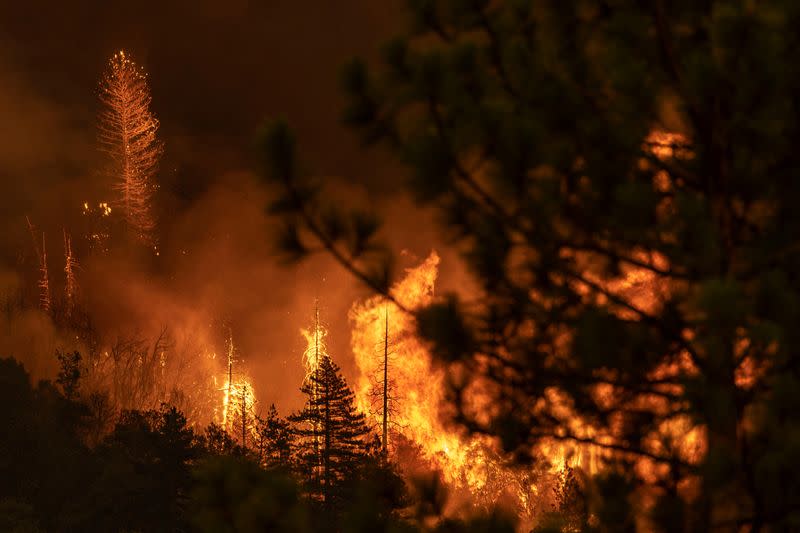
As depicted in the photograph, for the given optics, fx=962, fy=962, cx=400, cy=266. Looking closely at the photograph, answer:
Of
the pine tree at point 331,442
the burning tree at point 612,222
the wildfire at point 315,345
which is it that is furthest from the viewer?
the wildfire at point 315,345

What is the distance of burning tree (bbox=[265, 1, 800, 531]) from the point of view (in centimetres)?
589

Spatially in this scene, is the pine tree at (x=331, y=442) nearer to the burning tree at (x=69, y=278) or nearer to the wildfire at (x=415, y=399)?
the wildfire at (x=415, y=399)

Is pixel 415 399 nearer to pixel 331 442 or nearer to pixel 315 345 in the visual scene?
pixel 315 345

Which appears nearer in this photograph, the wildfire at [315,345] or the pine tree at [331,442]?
the pine tree at [331,442]

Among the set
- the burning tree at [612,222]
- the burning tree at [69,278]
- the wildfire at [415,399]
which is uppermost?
the burning tree at [69,278]

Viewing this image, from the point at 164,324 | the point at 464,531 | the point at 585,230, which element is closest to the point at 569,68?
the point at 585,230

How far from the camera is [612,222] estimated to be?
6.74m

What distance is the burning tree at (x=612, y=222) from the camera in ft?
19.3

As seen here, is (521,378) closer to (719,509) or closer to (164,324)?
(719,509)

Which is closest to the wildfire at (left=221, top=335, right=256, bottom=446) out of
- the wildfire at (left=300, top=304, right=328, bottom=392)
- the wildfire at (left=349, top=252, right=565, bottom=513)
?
the wildfire at (left=300, top=304, right=328, bottom=392)

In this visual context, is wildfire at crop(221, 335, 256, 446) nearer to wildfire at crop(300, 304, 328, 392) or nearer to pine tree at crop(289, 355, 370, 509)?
wildfire at crop(300, 304, 328, 392)

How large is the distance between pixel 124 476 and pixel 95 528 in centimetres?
197

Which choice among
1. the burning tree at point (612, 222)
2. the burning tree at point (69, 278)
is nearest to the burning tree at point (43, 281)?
the burning tree at point (69, 278)

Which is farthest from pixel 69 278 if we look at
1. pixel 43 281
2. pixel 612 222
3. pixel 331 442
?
pixel 612 222
